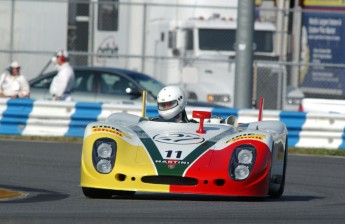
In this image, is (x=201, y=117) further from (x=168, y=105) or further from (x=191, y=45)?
(x=191, y=45)

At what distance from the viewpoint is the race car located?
10625 mm

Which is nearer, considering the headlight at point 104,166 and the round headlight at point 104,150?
the headlight at point 104,166

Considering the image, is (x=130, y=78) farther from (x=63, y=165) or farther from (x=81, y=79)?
(x=63, y=165)

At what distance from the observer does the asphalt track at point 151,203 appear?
9.46m

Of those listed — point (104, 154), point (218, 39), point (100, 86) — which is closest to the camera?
point (104, 154)

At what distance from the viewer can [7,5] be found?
1077 inches

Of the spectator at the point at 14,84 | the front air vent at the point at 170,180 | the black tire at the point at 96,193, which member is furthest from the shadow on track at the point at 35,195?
the spectator at the point at 14,84

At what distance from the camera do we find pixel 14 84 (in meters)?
22.1

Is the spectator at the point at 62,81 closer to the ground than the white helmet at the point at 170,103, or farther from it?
closer to the ground

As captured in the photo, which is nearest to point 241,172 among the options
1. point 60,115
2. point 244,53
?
point 60,115

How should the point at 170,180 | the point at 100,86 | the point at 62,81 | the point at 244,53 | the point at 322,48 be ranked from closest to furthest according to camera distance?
the point at 170,180 → the point at 244,53 → the point at 62,81 → the point at 100,86 → the point at 322,48

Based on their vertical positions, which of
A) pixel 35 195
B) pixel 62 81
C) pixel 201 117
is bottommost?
pixel 35 195

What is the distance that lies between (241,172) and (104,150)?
1.26 m

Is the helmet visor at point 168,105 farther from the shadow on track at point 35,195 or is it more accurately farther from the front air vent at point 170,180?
the front air vent at point 170,180
